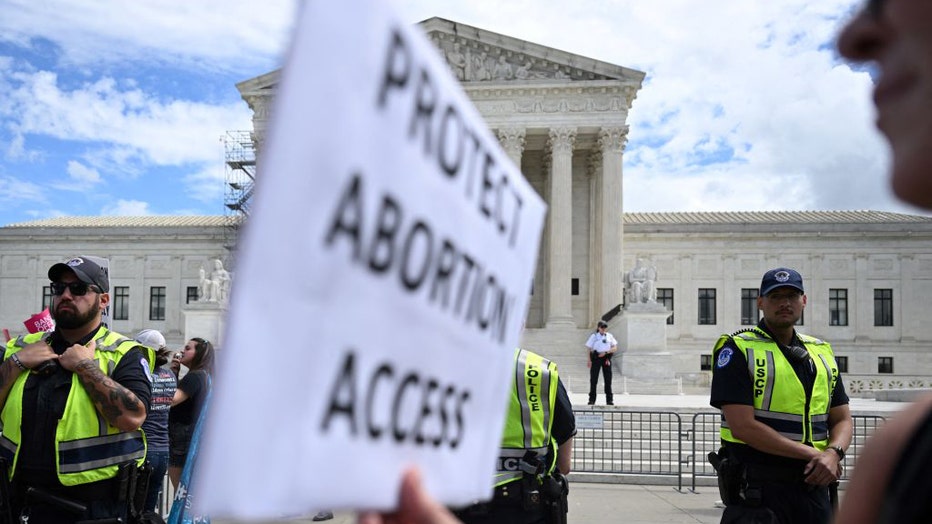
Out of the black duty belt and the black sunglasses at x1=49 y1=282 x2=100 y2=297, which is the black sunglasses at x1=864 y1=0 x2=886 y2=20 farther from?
the black sunglasses at x1=49 y1=282 x2=100 y2=297

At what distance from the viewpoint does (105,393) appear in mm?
3805

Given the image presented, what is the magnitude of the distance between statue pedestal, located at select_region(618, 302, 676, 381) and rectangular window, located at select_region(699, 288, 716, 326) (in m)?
16.0

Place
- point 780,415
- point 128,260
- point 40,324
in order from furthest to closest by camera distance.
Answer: point 128,260, point 40,324, point 780,415

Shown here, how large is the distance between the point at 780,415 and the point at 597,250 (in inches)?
1500

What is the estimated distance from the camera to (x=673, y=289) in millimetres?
47125

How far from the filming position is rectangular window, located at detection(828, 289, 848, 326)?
152ft

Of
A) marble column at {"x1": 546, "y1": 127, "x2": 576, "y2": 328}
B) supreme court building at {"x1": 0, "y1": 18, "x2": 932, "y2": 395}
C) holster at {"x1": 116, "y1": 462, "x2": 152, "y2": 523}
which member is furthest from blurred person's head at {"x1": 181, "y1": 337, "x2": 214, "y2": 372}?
marble column at {"x1": 546, "y1": 127, "x2": 576, "y2": 328}

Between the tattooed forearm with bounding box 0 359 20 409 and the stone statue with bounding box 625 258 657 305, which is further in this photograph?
the stone statue with bounding box 625 258 657 305

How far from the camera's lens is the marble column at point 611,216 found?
40.0 m

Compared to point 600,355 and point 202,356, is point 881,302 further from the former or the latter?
point 202,356

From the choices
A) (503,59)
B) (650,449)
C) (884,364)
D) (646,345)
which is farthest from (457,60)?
(650,449)

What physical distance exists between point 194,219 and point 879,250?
38.9 meters

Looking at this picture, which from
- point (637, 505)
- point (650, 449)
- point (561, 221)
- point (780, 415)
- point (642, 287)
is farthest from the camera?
point (561, 221)

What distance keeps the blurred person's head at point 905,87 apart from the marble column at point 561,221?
38.6 m
